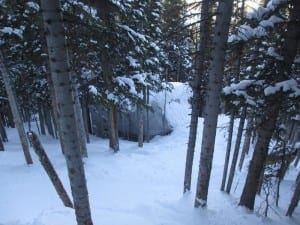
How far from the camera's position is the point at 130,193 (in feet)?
31.3

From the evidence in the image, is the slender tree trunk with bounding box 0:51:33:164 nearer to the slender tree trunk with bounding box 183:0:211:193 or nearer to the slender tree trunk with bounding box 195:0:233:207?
the slender tree trunk with bounding box 183:0:211:193

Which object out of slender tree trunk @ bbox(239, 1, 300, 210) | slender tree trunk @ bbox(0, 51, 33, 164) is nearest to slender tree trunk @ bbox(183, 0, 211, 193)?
slender tree trunk @ bbox(239, 1, 300, 210)

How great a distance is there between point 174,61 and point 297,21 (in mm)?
13528

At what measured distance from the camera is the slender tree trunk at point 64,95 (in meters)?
3.53

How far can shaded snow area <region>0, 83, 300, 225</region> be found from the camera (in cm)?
634

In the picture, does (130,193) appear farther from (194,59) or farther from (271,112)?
(271,112)

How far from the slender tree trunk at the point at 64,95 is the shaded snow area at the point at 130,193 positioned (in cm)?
157

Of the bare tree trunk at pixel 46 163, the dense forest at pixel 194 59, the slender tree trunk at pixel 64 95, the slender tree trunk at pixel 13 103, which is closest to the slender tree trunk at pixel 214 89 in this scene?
the dense forest at pixel 194 59

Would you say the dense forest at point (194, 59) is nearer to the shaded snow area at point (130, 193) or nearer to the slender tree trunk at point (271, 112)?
the slender tree trunk at point (271, 112)

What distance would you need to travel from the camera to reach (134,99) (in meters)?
12.5

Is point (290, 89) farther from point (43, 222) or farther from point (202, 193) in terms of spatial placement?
point (43, 222)

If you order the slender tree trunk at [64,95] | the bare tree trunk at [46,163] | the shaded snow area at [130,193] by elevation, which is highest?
the slender tree trunk at [64,95]

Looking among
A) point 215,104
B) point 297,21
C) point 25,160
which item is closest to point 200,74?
point 215,104

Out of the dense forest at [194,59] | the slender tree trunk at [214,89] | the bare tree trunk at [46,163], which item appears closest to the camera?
the dense forest at [194,59]
